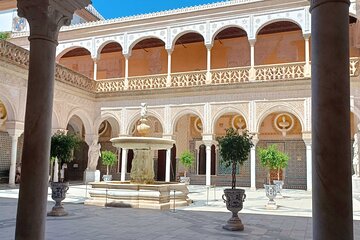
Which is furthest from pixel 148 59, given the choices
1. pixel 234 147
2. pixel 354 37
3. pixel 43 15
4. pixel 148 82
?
pixel 43 15

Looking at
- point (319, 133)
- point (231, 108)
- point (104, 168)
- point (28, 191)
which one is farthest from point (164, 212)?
point (104, 168)

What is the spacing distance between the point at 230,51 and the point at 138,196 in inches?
496

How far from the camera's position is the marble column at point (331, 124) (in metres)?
2.61

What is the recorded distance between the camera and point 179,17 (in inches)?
706

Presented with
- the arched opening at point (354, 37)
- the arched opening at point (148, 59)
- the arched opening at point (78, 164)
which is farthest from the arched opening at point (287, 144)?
the arched opening at point (78, 164)

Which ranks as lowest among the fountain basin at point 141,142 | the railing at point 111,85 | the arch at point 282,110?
the fountain basin at point 141,142

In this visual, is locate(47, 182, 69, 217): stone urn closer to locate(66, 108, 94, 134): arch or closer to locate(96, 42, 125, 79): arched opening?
locate(66, 108, 94, 134): arch

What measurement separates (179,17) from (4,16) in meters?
11.2

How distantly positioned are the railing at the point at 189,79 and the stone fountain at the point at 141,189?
722 cm

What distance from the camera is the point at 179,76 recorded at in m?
17.8

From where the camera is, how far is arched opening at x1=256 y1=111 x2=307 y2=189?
1786cm

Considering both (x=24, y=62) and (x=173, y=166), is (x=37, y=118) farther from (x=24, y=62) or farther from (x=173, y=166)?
(x=173, y=166)

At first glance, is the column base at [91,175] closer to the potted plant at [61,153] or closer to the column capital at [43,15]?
the potted plant at [61,153]

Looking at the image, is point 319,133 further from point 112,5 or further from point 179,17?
point 112,5
